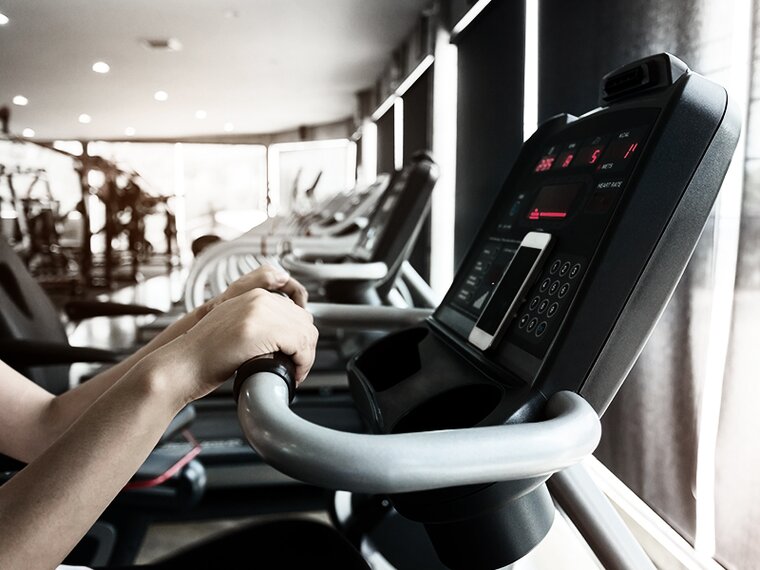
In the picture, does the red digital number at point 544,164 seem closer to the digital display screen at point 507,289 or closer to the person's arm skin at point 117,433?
the digital display screen at point 507,289

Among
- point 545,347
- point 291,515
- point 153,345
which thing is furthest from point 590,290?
point 291,515

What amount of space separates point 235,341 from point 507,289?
355 millimetres

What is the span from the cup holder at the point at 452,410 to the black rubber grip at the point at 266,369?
0.74 ft

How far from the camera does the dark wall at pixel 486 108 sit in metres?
3.65

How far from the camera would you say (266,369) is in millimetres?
579

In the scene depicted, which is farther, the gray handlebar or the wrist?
the wrist

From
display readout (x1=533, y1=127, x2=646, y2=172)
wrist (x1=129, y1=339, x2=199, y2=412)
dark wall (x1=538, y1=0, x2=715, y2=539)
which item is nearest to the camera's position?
wrist (x1=129, y1=339, x2=199, y2=412)

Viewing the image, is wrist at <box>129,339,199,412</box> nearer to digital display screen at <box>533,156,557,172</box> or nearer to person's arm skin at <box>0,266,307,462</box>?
person's arm skin at <box>0,266,307,462</box>

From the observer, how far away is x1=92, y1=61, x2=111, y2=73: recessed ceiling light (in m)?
8.29

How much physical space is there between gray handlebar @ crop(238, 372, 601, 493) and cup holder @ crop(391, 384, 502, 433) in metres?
0.23

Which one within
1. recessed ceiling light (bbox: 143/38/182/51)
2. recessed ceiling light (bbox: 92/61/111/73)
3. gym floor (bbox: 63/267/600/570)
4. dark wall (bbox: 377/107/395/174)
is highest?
recessed ceiling light (bbox: 143/38/182/51)

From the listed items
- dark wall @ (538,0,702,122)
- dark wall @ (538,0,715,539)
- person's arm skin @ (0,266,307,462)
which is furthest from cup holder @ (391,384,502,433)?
dark wall @ (538,0,702,122)

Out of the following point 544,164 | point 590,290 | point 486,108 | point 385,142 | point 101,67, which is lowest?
point 590,290

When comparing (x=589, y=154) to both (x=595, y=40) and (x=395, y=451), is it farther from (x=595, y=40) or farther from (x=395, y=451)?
(x=595, y=40)
